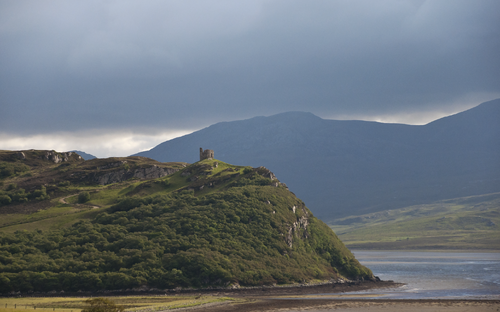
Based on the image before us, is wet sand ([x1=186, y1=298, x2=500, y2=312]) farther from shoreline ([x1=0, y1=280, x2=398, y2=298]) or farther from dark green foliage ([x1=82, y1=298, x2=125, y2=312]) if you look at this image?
A: dark green foliage ([x1=82, y1=298, x2=125, y2=312])

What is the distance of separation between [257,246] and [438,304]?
58762 mm

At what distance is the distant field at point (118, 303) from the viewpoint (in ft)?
297

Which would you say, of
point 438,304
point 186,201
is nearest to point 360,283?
point 438,304

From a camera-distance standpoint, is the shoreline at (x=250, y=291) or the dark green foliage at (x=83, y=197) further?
the dark green foliage at (x=83, y=197)

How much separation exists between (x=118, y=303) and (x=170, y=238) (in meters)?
42.3

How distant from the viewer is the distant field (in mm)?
90600

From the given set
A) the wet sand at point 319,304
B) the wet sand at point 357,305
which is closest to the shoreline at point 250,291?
the wet sand at point 319,304

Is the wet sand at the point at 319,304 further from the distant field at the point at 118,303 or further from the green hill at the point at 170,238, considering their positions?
the green hill at the point at 170,238

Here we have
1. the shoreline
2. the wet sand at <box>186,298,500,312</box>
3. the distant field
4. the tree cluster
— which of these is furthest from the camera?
the tree cluster

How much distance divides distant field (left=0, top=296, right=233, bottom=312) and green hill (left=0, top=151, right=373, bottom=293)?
12.3 meters

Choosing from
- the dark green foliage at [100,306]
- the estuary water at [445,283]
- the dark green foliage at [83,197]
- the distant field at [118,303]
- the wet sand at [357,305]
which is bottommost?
the estuary water at [445,283]

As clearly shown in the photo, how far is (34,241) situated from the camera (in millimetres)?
140000

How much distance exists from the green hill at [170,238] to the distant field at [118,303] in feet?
40.2

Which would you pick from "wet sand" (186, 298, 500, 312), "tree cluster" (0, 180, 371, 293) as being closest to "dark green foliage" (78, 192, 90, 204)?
"tree cluster" (0, 180, 371, 293)
